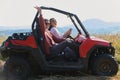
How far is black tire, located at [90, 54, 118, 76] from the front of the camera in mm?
10859

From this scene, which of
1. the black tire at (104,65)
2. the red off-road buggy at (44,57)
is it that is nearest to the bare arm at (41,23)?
the red off-road buggy at (44,57)

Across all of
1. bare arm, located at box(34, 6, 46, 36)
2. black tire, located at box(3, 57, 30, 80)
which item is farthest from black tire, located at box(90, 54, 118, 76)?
black tire, located at box(3, 57, 30, 80)

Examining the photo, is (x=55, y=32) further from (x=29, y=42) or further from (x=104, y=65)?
(x=104, y=65)

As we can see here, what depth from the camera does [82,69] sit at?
10820 millimetres

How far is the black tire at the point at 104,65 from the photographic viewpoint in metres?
10.9

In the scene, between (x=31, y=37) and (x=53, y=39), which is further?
(x=53, y=39)

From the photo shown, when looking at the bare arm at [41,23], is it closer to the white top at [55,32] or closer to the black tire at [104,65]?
the white top at [55,32]

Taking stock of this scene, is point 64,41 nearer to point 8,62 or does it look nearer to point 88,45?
point 88,45

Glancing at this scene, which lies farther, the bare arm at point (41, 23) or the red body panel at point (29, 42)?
the red body panel at point (29, 42)

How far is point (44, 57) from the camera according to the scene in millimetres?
10719

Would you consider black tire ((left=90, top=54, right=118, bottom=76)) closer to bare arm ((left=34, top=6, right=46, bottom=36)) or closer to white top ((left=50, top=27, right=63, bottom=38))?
white top ((left=50, top=27, right=63, bottom=38))

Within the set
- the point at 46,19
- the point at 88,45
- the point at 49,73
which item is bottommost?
the point at 49,73

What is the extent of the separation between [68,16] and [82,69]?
136 cm

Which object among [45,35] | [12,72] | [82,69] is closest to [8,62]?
[12,72]
